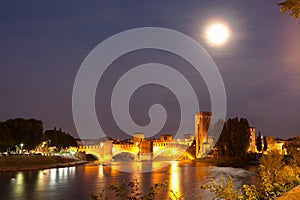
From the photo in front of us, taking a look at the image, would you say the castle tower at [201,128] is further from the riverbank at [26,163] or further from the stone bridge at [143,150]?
the riverbank at [26,163]

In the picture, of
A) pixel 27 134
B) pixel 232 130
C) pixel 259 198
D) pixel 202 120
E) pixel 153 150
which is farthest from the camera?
pixel 153 150

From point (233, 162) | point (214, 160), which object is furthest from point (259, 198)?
point (214, 160)

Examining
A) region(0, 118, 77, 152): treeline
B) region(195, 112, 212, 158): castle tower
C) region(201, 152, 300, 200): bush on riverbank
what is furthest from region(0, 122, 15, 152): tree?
region(195, 112, 212, 158): castle tower

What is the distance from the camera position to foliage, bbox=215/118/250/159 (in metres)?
63.6

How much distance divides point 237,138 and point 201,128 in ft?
84.5

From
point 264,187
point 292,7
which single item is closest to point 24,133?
point 264,187

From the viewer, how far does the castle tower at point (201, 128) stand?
8825 centimetres

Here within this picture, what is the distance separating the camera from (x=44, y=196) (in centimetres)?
2817

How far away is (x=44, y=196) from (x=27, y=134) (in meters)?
31.1

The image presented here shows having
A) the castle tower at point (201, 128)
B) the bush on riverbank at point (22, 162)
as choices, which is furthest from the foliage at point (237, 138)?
the bush on riverbank at point (22, 162)

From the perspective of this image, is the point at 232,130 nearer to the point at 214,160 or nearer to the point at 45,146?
the point at 214,160

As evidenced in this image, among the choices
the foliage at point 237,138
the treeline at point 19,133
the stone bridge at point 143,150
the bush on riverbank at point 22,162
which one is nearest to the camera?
the bush on riverbank at point 22,162

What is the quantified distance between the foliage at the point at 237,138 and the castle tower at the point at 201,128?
2202 cm

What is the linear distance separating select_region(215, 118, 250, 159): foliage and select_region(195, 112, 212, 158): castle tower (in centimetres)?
2202
